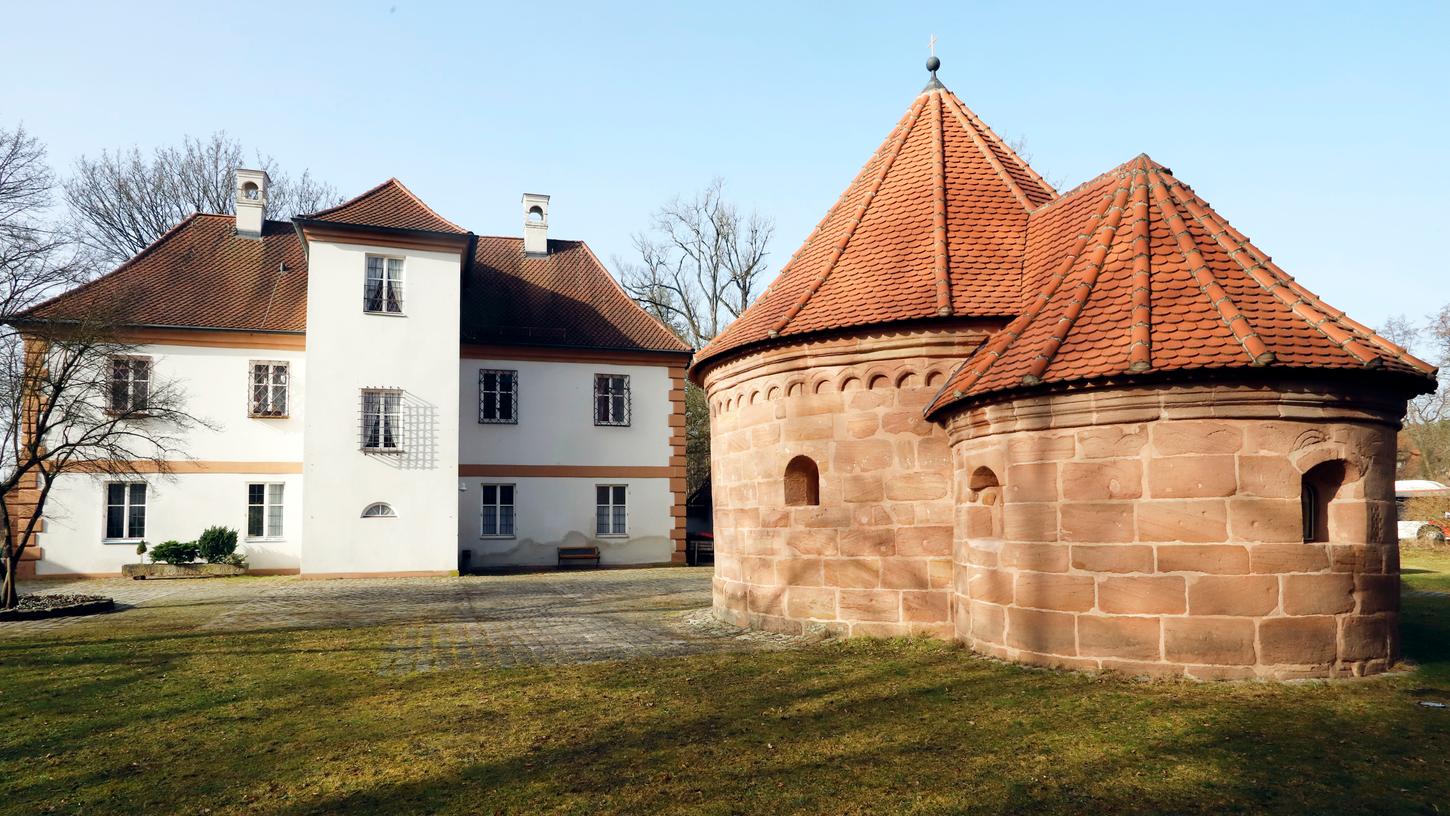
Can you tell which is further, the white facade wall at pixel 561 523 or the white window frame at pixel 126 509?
the white facade wall at pixel 561 523

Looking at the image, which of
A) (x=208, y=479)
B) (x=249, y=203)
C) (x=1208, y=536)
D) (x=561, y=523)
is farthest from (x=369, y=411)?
(x=1208, y=536)

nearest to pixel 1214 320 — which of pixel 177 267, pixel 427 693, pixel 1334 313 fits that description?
pixel 1334 313

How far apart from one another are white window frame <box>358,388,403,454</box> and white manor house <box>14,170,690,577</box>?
5cm

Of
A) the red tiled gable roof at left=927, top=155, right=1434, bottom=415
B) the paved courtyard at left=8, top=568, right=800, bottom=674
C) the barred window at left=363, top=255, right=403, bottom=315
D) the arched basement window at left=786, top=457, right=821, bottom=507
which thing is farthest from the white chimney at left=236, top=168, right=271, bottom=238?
the red tiled gable roof at left=927, top=155, right=1434, bottom=415

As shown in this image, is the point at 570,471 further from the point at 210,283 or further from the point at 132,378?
the point at 132,378

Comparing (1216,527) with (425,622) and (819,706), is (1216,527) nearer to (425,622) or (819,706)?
(819,706)

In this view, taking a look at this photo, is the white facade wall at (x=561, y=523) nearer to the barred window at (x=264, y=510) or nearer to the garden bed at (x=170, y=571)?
the barred window at (x=264, y=510)

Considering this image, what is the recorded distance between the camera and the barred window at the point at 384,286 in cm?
2284

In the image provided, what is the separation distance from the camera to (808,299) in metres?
12.1

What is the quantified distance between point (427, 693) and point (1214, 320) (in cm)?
782

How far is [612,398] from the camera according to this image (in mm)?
26734

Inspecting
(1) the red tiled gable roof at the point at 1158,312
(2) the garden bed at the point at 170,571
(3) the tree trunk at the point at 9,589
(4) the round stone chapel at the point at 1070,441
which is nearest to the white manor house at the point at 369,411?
(2) the garden bed at the point at 170,571

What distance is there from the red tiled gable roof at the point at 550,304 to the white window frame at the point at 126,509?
8493mm

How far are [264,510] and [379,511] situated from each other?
11.0 ft
